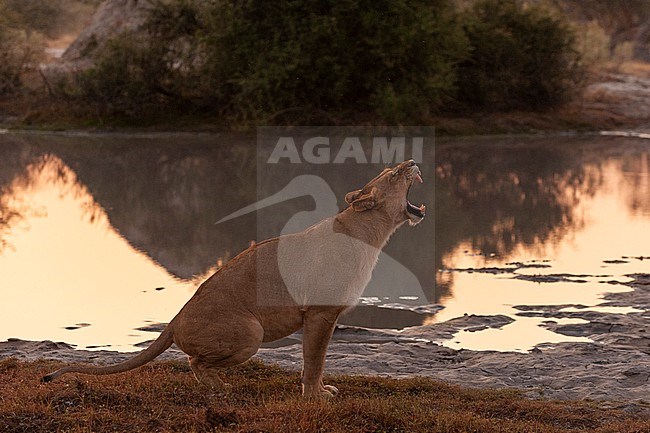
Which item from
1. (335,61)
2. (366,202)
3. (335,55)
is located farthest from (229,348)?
(335,55)

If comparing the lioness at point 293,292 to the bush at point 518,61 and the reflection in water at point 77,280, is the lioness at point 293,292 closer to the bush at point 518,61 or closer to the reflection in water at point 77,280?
the reflection in water at point 77,280

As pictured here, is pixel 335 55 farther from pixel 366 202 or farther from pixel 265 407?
pixel 265 407

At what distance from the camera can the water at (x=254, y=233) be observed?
11.7 meters

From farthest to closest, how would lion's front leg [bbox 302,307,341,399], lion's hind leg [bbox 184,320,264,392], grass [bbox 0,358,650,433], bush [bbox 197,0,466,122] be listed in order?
1. bush [bbox 197,0,466,122]
2. lion's front leg [bbox 302,307,341,399]
3. lion's hind leg [bbox 184,320,264,392]
4. grass [bbox 0,358,650,433]

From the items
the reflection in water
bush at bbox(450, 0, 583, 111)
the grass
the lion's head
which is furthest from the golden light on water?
bush at bbox(450, 0, 583, 111)

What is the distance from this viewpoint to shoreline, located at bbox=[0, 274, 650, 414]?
27.9 ft

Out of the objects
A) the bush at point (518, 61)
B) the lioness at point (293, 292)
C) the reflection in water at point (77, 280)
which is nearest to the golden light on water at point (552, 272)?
the lioness at point (293, 292)

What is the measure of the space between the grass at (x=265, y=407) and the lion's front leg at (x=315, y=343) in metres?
0.14

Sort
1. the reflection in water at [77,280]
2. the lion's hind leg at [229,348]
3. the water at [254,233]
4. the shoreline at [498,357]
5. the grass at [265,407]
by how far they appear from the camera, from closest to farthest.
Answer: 1. the grass at [265,407]
2. the lion's hind leg at [229,348]
3. the shoreline at [498,357]
4. the reflection in water at [77,280]
5. the water at [254,233]

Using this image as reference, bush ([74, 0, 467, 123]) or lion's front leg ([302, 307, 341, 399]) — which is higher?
bush ([74, 0, 467, 123])

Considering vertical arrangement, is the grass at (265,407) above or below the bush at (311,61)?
below

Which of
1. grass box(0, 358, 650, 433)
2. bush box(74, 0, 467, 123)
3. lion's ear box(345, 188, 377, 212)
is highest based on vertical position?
bush box(74, 0, 467, 123)

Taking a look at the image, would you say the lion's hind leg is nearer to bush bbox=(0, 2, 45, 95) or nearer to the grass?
the grass

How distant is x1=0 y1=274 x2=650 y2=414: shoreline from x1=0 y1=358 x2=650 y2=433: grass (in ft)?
2.17
